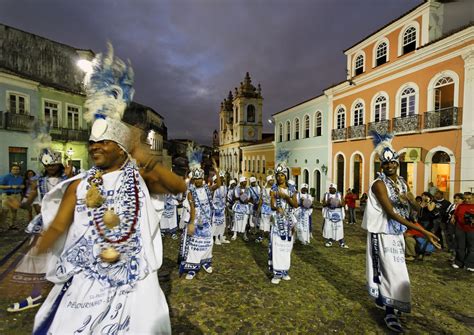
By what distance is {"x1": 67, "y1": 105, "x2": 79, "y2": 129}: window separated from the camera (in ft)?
75.2

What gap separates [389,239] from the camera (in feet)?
11.8

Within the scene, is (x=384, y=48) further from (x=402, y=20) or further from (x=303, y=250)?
(x=303, y=250)

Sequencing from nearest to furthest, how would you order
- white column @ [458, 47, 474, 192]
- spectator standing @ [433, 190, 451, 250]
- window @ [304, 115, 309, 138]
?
spectator standing @ [433, 190, 451, 250], white column @ [458, 47, 474, 192], window @ [304, 115, 309, 138]

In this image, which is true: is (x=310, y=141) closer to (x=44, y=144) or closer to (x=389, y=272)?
(x=389, y=272)

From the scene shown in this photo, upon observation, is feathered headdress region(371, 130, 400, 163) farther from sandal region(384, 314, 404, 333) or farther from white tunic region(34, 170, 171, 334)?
white tunic region(34, 170, 171, 334)

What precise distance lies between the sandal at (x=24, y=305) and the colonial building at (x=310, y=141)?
62.9ft

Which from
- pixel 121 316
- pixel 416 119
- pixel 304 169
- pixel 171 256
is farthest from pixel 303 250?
pixel 304 169

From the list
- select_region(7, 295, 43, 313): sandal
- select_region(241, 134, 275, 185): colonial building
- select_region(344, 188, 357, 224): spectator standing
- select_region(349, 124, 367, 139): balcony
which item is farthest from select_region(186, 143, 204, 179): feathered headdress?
select_region(241, 134, 275, 185): colonial building

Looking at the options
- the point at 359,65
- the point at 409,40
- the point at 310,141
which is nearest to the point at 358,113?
the point at 359,65

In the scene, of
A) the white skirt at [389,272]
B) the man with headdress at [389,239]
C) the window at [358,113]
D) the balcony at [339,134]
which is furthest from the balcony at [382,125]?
the white skirt at [389,272]

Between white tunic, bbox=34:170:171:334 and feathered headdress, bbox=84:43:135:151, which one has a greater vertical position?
feathered headdress, bbox=84:43:135:151

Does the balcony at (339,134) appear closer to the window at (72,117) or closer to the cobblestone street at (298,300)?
the cobblestone street at (298,300)

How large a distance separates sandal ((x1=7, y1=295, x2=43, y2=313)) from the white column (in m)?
14.5

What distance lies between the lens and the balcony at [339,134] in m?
18.7
